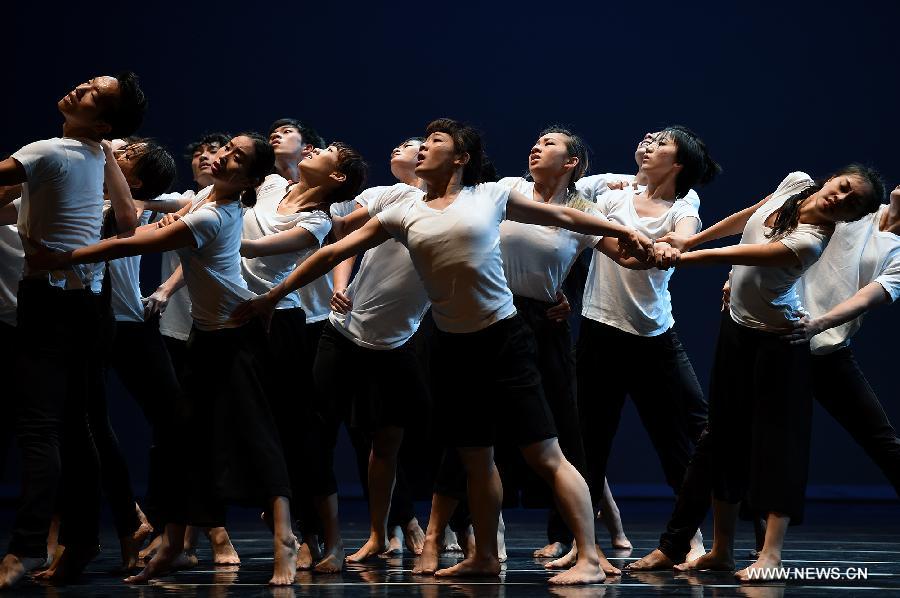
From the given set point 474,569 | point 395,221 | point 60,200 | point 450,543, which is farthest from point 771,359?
point 60,200

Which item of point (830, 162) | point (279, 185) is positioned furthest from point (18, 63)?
point (830, 162)

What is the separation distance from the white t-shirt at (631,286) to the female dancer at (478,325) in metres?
0.60

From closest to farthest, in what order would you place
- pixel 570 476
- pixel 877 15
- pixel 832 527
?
pixel 570 476
pixel 832 527
pixel 877 15

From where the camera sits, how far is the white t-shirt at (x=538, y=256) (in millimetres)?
3980

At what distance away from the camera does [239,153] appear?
3.57m

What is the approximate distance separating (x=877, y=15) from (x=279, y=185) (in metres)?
4.08

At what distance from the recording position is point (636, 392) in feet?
13.8

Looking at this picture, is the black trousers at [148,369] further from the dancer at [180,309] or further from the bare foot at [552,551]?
the bare foot at [552,551]

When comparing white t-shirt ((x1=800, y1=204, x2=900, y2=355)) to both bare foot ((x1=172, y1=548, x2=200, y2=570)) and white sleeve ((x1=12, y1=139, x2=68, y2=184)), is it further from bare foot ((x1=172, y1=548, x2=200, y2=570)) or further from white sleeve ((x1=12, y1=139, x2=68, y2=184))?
white sleeve ((x1=12, y1=139, x2=68, y2=184))

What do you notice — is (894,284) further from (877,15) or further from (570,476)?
(877,15)

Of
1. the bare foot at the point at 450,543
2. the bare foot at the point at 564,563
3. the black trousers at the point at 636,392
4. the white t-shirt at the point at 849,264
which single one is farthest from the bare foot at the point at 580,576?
the white t-shirt at the point at 849,264

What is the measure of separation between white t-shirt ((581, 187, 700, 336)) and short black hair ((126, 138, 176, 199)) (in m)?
1.55

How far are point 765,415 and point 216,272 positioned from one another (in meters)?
1.71

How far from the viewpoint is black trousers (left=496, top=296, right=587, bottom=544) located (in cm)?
387
